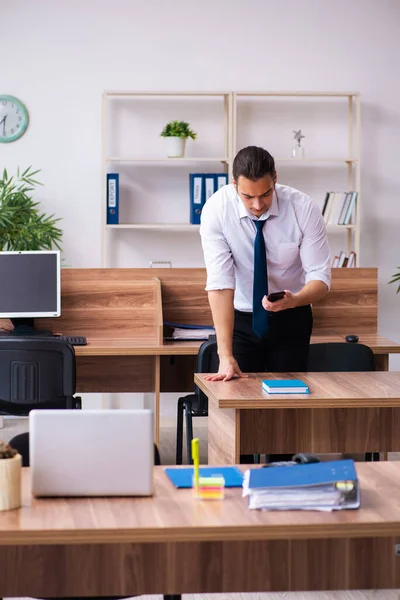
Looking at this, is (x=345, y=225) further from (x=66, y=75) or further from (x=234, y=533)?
(x=234, y=533)

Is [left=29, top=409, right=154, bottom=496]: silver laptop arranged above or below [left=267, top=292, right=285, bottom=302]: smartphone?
below

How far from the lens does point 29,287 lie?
15.3 feet

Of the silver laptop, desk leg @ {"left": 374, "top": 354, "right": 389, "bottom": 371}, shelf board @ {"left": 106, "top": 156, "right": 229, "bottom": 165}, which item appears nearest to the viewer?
the silver laptop

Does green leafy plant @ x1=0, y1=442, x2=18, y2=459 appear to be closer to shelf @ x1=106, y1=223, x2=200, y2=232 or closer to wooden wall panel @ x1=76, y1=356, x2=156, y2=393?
wooden wall panel @ x1=76, y1=356, x2=156, y2=393

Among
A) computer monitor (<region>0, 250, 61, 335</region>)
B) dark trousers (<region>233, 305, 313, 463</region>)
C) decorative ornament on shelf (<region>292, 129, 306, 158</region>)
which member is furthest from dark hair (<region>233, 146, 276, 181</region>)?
decorative ornament on shelf (<region>292, 129, 306, 158</region>)

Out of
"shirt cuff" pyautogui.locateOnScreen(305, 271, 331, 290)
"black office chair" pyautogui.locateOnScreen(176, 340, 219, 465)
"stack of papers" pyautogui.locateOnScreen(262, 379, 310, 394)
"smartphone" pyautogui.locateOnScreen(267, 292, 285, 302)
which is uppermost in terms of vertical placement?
"shirt cuff" pyautogui.locateOnScreen(305, 271, 331, 290)

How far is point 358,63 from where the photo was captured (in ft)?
21.4

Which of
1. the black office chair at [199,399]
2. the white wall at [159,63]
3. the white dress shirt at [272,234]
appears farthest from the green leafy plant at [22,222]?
the white dress shirt at [272,234]

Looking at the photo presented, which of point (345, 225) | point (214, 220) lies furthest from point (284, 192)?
point (345, 225)

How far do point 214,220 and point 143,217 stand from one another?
3156mm

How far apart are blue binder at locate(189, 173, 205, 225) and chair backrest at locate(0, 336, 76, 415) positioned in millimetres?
2522

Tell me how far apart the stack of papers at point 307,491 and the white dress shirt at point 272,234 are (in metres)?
1.60

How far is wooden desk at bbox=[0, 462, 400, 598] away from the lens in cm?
164

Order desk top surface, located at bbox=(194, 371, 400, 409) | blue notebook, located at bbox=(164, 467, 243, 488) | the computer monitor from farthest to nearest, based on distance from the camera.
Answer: the computer monitor → desk top surface, located at bbox=(194, 371, 400, 409) → blue notebook, located at bbox=(164, 467, 243, 488)
